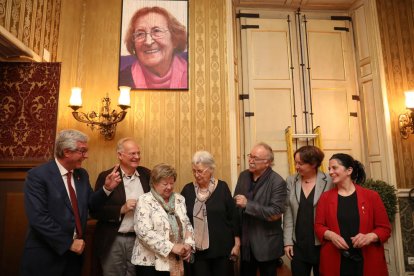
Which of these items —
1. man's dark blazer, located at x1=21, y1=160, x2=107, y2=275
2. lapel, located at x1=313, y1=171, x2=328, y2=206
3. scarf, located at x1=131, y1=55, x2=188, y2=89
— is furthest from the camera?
scarf, located at x1=131, y1=55, x2=188, y2=89

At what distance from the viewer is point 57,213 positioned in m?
1.88

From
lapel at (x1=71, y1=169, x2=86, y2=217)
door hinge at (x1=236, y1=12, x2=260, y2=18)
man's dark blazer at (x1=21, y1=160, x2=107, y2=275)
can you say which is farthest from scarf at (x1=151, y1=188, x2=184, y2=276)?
door hinge at (x1=236, y1=12, x2=260, y2=18)

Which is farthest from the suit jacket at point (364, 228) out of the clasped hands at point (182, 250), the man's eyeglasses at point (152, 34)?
the man's eyeglasses at point (152, 34)

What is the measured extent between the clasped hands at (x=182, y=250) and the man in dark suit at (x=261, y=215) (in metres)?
0.49

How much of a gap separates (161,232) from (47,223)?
2.26 feet

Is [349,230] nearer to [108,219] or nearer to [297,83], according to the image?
[108,219]

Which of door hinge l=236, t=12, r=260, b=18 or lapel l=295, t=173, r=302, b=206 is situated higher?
door hinge l=236, t=12, r=260, b=18

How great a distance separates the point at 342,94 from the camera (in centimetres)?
447

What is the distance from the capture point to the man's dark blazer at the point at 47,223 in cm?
181

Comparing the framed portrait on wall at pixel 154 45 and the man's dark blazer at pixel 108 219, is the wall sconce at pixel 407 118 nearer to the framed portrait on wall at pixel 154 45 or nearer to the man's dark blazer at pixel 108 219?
the framed portrait on wall at pixel 154 45

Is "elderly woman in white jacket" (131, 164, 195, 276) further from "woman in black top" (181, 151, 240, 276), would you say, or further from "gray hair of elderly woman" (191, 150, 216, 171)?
"gray hair of elderly woman" (191, 150, 216, 171)

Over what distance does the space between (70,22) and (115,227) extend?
8.72 feet

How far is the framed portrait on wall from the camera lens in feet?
12.2

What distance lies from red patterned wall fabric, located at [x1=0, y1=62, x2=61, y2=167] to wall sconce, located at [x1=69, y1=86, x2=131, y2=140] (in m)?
0.26
